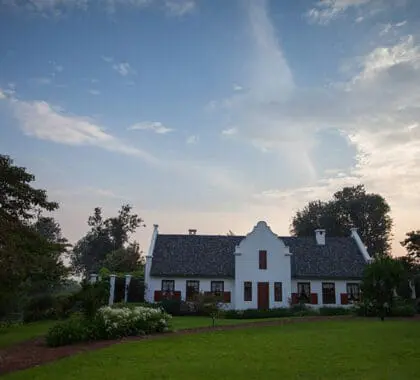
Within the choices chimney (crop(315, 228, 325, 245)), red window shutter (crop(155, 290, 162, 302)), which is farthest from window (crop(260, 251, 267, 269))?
red window shutter (crop(155, 290, 162, 302))

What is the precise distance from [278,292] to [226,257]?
18.4 feet

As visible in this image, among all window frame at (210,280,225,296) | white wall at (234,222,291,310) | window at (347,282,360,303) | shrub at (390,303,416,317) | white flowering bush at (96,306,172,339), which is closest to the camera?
white flowering bush at (96,306,172,339)

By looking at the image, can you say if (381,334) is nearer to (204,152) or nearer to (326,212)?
(204,152)

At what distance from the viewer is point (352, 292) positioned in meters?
36.4

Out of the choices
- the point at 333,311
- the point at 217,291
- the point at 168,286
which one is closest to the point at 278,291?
the point at 217,291

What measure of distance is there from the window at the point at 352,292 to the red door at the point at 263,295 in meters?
6.89

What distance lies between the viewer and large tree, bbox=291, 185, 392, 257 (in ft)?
188

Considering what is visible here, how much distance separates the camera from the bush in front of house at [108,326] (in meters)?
17.4

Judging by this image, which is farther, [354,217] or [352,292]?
[354,217]

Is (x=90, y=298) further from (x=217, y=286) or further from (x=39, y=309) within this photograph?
(x=217, y=286)

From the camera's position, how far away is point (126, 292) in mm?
36812

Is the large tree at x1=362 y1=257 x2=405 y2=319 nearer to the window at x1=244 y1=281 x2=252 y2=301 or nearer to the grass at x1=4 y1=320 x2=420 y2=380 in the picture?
the grass at x1=4 y1=320 x2=420 y2=380

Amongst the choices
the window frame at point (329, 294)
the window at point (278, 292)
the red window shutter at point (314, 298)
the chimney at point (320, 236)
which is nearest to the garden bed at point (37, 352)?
the window at point (278, 292)

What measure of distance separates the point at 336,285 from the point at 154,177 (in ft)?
67.2
